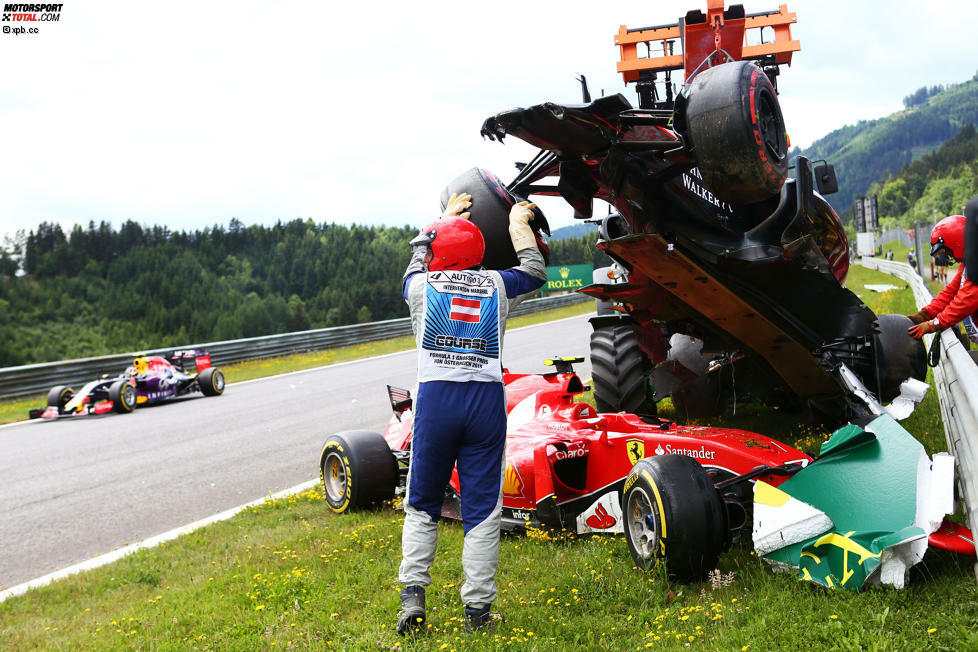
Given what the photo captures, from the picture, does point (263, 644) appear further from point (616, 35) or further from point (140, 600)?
point (616, 35)

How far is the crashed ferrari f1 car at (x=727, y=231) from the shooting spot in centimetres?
391

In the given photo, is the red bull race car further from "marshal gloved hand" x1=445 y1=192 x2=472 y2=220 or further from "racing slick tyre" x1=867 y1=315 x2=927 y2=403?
"racing slick tyre" x1=867 y1=315 x2=927 y2=403

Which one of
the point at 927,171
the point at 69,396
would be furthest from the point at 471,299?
the point at 927,171

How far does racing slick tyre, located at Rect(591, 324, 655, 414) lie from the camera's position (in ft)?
24.1

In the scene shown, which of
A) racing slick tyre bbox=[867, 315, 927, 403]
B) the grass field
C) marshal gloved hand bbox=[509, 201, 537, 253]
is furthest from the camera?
racing slick tyre bbox=[867, 315, 927, 403]

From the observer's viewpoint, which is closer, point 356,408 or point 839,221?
point 839,221

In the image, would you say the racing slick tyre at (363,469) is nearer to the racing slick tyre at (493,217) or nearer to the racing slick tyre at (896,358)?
the racing slick tyre at (493,217)

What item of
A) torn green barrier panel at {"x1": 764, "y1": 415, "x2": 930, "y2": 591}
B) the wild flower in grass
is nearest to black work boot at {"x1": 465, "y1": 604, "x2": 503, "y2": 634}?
the wild flower in grass

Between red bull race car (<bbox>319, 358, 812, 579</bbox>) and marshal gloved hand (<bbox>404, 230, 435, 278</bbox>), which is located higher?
marshal gloved hand (<bbox>404, 230, 435, 278</bbox>)

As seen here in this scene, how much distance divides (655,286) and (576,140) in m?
1.48

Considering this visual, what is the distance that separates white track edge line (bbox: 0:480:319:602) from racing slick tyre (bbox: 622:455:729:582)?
411 cm

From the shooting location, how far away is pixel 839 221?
5.82m

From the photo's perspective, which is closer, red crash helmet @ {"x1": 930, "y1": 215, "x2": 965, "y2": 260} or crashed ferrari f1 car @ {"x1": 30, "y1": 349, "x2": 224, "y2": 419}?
red crash helmet @ {"x1": 930, "y1": 215, "x2": 965, "y2": 260}

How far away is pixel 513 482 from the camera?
4922 millimetres
